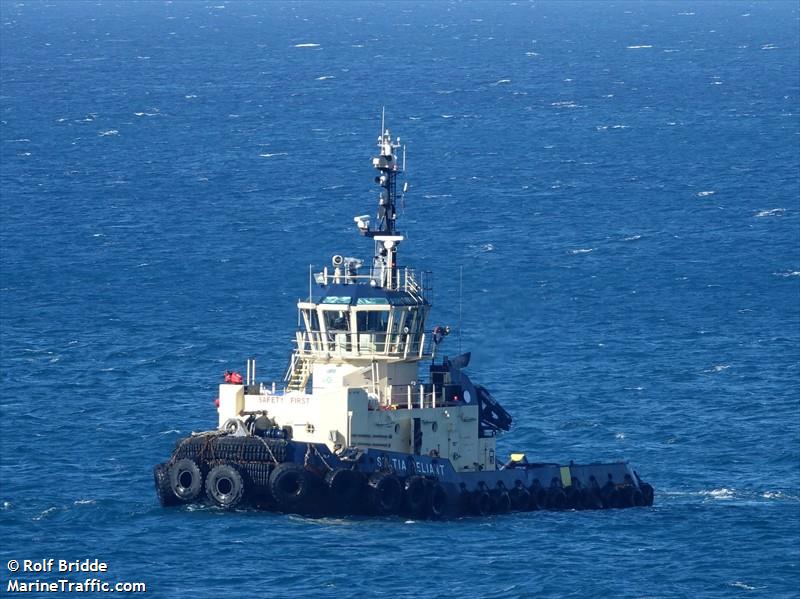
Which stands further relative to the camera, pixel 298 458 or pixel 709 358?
pixel 709 358

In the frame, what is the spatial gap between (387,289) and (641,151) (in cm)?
11329

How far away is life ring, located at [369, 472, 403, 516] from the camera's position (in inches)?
2889

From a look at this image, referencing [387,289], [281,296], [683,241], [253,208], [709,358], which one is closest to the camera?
[387,289]

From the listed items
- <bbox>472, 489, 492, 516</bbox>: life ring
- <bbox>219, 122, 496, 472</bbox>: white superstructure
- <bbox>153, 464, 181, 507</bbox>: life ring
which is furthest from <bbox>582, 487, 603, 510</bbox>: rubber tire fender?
<bbox>153, 464, 181, 507</bbox>: life ring

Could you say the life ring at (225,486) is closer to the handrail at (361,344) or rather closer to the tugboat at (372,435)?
the tugboat at (372,435)

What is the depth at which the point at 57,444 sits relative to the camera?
94.3m

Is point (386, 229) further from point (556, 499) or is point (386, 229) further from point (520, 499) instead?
point (556, 499)

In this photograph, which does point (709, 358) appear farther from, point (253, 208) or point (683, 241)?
point (253, 208)

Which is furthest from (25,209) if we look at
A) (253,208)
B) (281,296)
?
(281,296)

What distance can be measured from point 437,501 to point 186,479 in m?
7.75

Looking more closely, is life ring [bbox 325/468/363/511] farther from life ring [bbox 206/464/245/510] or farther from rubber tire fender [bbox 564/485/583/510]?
rubber tire fender [bbox 564/485/583/510]

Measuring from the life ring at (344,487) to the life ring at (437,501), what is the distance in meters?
2.66

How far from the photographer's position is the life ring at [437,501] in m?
74.9

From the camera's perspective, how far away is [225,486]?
239 feet
